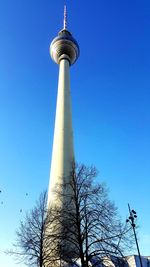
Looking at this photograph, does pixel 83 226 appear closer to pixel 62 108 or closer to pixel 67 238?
pixel 67 238

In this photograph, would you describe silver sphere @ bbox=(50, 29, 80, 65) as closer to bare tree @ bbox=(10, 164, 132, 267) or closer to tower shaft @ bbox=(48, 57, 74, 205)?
tower shaft @ bbox=(48, 57, 74, 205)

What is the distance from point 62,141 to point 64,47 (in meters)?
28.5

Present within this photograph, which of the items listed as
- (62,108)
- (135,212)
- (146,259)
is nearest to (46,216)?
(135,212)

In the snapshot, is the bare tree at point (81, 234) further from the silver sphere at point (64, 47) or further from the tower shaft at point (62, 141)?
the silver sphere at point (64, 47)

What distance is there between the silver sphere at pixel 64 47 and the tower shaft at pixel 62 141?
814cm

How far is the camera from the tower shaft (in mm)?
43422

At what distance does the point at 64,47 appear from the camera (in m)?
67.3

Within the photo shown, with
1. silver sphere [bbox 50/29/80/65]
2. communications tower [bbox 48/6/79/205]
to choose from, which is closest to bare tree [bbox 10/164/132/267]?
communications tower [bbox 48/6/79/205]

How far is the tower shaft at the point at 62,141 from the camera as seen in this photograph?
4342 cm

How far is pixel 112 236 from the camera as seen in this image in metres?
21.5

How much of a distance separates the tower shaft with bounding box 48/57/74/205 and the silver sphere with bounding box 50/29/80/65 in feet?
26.7

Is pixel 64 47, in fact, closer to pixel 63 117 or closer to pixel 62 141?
pixel 63 117

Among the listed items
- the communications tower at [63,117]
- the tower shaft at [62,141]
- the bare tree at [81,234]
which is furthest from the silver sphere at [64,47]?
the bare tree at [81,234]

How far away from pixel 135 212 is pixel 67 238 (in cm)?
1007
